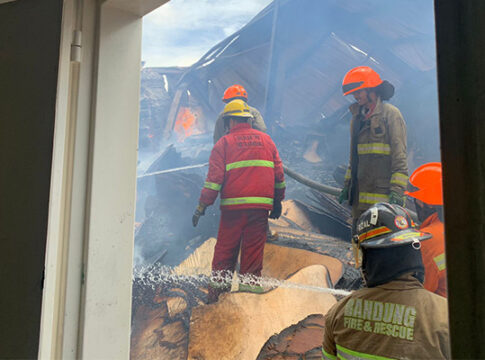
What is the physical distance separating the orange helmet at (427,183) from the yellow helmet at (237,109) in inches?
58.6

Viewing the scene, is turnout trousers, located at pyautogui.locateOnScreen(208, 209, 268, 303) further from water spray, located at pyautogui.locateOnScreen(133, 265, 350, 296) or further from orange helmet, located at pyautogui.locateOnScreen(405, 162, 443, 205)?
orange helmet, located at pyautogui.locateOnScreen(405, 162, 443, 205)

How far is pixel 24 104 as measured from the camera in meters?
0.96

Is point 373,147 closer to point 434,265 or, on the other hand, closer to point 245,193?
point 434,265

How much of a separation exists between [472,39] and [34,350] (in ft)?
3.31

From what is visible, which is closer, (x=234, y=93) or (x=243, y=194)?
(x=243, y=194)

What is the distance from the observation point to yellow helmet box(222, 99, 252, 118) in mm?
3543

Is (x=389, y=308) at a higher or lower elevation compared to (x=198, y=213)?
lower

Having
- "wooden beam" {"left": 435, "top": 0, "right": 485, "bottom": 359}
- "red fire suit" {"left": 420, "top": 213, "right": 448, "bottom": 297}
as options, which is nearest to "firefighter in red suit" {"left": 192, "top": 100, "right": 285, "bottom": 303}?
"red fire suit" {"left": 420, "top": 213, "right": 448, "bottom": 297}

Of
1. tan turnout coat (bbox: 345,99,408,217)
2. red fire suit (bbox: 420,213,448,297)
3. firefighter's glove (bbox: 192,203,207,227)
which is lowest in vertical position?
red fire suit (bbox: 420,213,448,297)

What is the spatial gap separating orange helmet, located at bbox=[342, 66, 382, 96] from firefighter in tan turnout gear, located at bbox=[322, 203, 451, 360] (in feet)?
4.57

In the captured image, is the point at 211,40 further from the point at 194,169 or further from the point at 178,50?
the point at 194,169

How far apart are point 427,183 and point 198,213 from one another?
1947mm

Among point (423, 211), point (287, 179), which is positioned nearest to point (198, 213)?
point (287, 179)

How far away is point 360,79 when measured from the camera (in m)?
2.94
